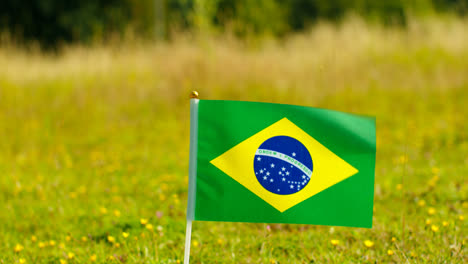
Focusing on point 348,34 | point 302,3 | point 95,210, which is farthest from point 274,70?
point 302,3

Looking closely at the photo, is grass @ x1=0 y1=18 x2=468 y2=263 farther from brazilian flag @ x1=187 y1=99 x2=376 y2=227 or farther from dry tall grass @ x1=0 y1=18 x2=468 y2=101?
brazilian flag @ x1=187 y1=99 x2=376 y2=227

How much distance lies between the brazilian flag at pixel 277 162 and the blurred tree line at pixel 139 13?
48.4ft

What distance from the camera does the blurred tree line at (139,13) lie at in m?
18.1

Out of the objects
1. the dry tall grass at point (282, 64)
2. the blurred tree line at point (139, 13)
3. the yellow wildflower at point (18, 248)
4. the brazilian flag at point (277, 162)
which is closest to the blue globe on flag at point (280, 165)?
the brazilian flag at point (277, 162)

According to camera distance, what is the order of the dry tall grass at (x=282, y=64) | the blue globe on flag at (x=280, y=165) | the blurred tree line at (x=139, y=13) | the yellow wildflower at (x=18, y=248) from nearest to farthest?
1. the blue globe on flag at (x=280, y=165)
2. the yellow wildflower at (x=18, y=248)
3. the dry tall grass at (x=282, y=64)
4. the blurred tree line at (x=139, y=13)

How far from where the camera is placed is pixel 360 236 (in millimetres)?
2969

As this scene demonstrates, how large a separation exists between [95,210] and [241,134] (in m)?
2.08

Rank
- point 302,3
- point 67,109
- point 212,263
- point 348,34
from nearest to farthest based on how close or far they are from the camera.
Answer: point 212,263 < point 67,109 < point 348,34 < point 302,3

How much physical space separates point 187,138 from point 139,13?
14461 millimetres

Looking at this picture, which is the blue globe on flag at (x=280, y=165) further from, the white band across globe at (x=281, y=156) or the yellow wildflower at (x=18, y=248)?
the yellow wildflower at (x=18, y=248)

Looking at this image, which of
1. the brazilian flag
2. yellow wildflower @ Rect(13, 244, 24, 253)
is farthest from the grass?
the brazilian flag

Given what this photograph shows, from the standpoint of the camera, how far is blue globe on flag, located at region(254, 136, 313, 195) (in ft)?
7.03

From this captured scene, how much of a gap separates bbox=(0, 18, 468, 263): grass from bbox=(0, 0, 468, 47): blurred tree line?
7.63 m

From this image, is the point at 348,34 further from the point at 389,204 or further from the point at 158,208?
the point at 158,208
